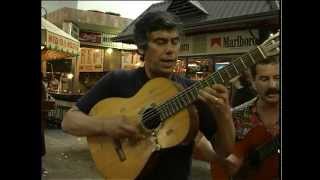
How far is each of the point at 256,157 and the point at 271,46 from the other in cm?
34

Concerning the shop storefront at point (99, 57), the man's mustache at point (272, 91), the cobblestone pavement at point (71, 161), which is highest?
the shop storefront at point (99, 57)

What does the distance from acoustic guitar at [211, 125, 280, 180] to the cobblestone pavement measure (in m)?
0.05

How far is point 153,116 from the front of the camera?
104cm

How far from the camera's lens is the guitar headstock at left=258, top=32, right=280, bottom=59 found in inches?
40.5

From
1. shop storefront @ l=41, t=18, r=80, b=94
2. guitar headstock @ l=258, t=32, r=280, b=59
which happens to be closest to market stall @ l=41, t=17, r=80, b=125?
shop storefront @ l=41, t=18, r=80, b=94

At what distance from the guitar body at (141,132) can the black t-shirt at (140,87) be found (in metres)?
0.02

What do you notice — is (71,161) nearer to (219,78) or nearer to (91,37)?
(91,37)

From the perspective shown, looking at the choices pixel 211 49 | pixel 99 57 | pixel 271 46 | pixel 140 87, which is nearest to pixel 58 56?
pixel 99 57

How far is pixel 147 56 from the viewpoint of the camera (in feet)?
3.46

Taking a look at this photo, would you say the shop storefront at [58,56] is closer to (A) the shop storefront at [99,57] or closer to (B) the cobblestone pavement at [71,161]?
(A) the shop storefront at [99,57]

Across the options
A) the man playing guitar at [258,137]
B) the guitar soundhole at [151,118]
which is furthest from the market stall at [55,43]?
the man playing guitar at [258,137]

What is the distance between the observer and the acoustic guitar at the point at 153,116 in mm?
1018
